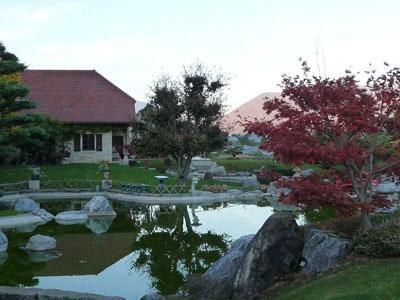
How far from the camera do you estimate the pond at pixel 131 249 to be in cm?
1317

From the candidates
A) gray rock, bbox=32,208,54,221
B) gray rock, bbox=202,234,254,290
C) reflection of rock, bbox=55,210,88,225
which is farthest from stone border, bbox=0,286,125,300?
gray rock, bbox=32,208,54,221

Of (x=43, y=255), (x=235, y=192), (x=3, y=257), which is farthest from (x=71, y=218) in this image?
(x=235, y=192)

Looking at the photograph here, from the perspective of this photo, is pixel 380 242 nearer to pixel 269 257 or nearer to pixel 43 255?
pixel 269 257

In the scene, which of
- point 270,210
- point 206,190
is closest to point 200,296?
point 270,210

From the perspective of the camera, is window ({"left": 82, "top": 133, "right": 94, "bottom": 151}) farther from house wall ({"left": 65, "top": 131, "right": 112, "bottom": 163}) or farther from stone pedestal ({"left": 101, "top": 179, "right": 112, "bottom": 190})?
stone pedestal ({"left": 101, "top": 179, "right": 112, "bottom": 190})

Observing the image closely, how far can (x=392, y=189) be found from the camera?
2831cm

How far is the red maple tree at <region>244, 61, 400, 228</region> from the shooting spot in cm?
1007

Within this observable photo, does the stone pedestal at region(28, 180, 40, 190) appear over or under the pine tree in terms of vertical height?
under

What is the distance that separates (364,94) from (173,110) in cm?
1961

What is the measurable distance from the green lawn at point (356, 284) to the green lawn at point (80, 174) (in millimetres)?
21883

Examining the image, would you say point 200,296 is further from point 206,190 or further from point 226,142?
point 226,142

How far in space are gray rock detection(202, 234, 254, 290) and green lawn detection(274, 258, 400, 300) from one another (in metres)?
1.87

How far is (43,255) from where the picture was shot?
52.0 feet

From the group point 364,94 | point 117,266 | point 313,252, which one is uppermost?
point 364,94
